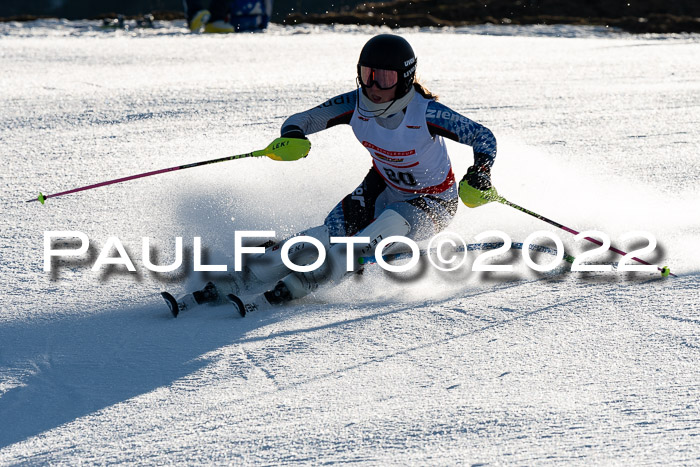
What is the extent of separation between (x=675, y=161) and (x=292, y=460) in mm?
5538

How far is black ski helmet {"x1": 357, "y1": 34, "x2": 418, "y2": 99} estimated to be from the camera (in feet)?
12.9

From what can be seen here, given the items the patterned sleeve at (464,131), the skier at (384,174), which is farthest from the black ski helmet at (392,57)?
Answer: the patterned sleeve at (464,131)

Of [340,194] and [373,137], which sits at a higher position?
[373,137]

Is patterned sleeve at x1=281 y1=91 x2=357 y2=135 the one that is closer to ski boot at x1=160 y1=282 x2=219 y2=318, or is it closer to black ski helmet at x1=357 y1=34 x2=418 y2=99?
black ski helmet at x1=357 y1=34 x2=418 y2=99

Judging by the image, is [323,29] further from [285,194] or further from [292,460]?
[292,460]

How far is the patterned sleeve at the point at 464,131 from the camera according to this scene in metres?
4.04

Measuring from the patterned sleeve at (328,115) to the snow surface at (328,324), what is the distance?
80cm

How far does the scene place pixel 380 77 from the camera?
3.97 metres

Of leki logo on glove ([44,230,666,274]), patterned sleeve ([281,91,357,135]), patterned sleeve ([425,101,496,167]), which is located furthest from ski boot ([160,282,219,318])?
patterned sleeve ([425,101,496,167])

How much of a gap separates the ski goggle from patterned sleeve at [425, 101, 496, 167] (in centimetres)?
25

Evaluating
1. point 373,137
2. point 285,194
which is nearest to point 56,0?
point 285,194

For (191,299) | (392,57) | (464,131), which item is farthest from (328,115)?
(191,299)

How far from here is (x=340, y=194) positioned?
5.66 m

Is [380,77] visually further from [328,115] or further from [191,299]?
[191,299]
